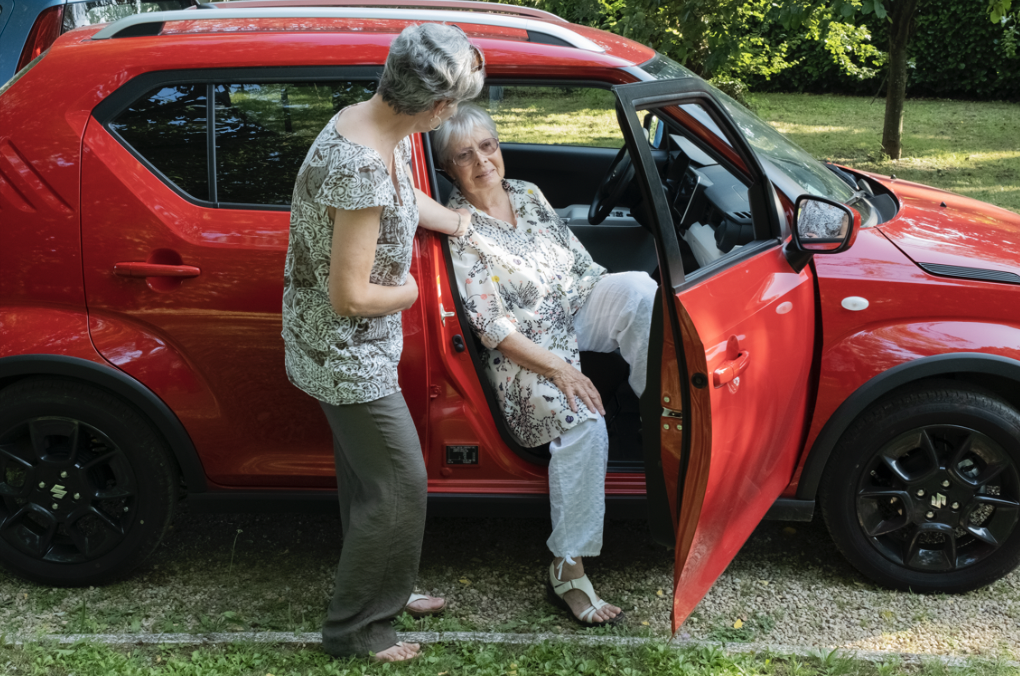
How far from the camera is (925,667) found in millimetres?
2629

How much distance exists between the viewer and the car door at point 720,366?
2246 mm

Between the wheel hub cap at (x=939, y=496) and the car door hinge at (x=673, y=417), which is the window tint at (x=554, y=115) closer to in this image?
the car door hinge at (x=673, y=417)

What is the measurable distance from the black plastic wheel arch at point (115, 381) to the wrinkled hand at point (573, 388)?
1.15 metres

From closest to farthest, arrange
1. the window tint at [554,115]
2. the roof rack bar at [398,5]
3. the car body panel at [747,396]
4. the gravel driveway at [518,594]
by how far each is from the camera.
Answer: the car body panel at [747,396] → the gravel driveway at [518,594] → the window tint at [554,115] → the roof rack bar at [398,5]

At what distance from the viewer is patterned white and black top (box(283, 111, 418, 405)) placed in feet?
6.89

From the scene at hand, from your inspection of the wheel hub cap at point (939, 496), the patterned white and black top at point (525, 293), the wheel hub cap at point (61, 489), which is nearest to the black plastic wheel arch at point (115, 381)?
the wheel hub cap at point (61, 489)

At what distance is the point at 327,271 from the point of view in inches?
89.4

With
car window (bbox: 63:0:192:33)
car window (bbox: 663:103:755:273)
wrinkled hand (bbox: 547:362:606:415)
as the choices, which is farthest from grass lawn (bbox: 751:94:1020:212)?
wrinkled hand (bbox: 547:362:606:415)

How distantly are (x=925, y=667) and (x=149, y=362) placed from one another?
7.98 ft

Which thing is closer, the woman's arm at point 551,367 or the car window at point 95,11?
the woman's arm at point 551,367

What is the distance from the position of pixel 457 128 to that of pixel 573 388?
2.86 feet

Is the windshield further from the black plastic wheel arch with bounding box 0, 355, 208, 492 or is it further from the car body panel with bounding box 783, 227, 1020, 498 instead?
the black plastic wheel arch with bounding box 0, 355, 208, 492

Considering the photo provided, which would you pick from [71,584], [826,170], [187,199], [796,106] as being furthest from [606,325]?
[796,106]

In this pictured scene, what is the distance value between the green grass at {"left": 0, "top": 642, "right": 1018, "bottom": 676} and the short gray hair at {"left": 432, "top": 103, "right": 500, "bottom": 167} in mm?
1513
